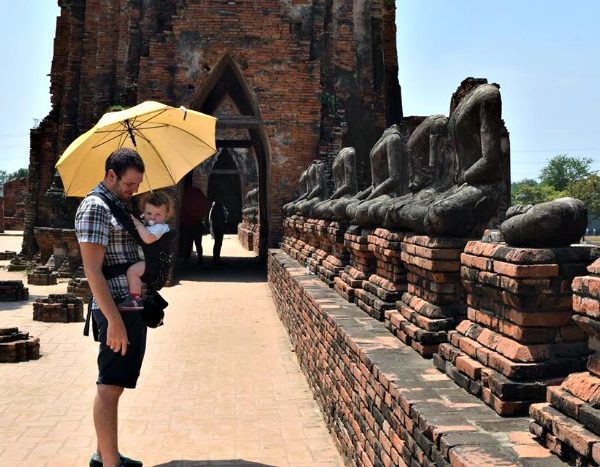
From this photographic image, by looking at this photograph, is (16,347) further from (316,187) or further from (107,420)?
(316,187)

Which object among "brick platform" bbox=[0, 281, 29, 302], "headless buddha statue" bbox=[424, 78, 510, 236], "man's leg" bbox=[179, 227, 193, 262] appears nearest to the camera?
"headless buddha statue" bbox=[424, 78, 510, 236]

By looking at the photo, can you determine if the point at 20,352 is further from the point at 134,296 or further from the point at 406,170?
the point at 406,170

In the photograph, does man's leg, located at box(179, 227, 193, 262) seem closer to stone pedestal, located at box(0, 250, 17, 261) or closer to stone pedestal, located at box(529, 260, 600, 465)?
stone pedestal, located at box(0, 250, 17, 261)

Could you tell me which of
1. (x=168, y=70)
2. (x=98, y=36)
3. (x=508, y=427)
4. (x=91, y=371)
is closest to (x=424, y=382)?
(x=508, y=427)

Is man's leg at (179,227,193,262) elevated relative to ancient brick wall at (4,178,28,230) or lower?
lower

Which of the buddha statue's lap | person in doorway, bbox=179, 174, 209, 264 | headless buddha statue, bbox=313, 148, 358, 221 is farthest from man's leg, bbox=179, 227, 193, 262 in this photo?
the buddha statue's lap

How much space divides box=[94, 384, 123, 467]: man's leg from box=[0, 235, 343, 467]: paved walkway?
1.83ft

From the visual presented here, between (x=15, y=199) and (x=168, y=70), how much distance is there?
2522 centimetres

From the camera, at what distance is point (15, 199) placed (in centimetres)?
3497

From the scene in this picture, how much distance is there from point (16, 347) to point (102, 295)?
3.71 meters

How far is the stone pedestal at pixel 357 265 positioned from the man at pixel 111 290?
1921 mm

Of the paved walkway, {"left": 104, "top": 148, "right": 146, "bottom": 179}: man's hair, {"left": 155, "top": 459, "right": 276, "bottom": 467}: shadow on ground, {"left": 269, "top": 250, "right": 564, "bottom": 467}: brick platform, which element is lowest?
{"left": 155, "top": 459, "right": 276, "bottom": 467}: shadow on ground

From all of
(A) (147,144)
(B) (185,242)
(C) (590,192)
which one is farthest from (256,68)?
(C) (590,192)

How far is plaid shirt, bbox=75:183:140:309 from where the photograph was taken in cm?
324
